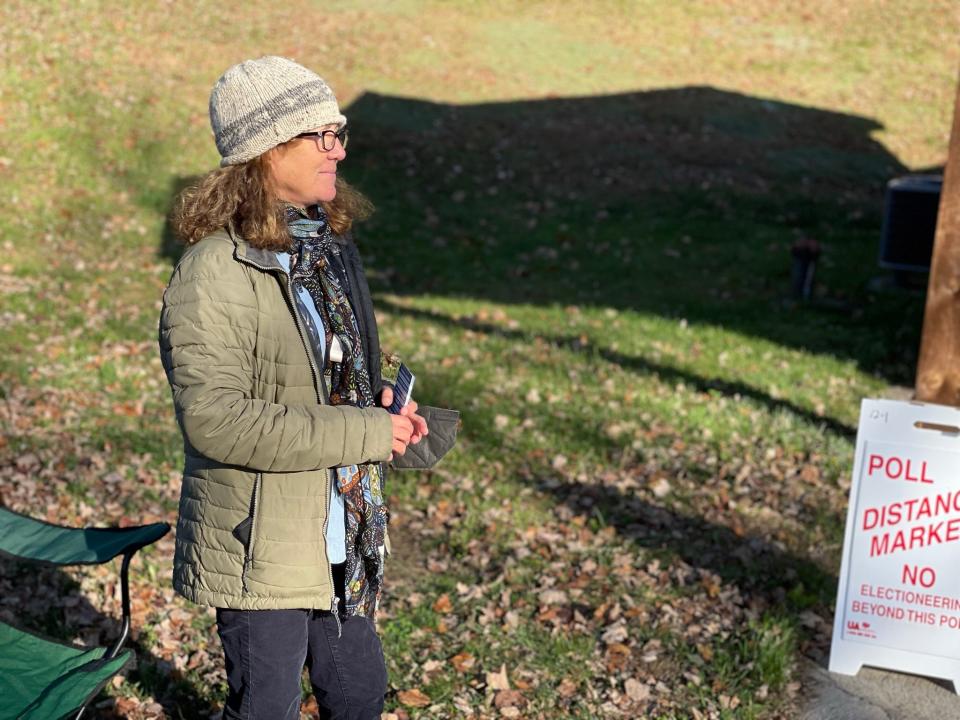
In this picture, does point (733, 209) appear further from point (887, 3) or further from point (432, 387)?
point (887, 3)

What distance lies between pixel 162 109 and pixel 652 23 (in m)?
14.9

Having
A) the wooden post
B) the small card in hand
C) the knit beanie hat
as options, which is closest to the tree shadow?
the wooden post

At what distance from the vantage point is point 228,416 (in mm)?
2857

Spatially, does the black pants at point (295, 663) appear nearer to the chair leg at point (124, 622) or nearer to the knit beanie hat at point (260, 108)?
the chair leg at point (124, 622)

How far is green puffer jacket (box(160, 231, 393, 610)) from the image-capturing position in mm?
2875

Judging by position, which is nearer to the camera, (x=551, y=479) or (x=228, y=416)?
(x=228, y=416)

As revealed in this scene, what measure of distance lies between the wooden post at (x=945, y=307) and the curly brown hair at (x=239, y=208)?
4.57m

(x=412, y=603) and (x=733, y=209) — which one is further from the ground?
(x=733, y=209)

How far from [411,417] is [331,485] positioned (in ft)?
1.05

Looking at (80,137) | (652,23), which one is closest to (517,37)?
(652,23)

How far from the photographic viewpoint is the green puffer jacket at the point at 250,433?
9.43 feet

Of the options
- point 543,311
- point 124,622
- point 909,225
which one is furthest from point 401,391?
point 909,225

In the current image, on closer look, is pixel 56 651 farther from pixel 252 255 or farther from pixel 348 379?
pixel 252 255

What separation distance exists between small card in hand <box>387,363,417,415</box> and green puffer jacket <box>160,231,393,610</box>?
372 millimetres
